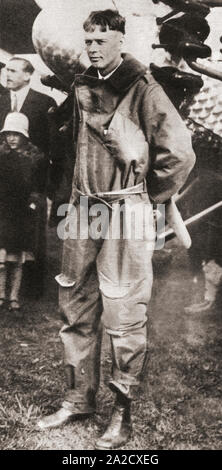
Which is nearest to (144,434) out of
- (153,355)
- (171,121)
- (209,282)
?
(153,355)

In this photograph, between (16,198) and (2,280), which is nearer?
(16,198)

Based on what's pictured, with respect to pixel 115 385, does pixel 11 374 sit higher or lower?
lower

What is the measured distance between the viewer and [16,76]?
4.19m

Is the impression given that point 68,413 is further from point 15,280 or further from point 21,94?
point 21,94

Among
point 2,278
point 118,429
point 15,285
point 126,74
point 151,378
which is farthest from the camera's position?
point 2,278

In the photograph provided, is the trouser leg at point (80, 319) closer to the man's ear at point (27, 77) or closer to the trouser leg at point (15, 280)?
the trouser leg at point (15, 280)

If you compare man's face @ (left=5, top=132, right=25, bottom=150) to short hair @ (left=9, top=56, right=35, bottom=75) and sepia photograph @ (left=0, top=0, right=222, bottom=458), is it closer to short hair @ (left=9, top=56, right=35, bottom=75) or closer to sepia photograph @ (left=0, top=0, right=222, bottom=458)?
sepia photograph @ (left=0, top=0, right=222, bottom=458)

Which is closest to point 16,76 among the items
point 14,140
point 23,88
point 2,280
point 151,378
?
point 23,88

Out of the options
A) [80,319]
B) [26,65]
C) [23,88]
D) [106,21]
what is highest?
[106,21]

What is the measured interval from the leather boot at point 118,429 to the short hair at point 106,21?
6.31ft

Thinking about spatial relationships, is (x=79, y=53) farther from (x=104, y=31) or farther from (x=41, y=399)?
(x=41, y=399)

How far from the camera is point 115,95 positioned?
2955mm

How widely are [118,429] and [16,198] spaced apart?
1841 mm

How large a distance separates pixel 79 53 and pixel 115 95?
584 mm
